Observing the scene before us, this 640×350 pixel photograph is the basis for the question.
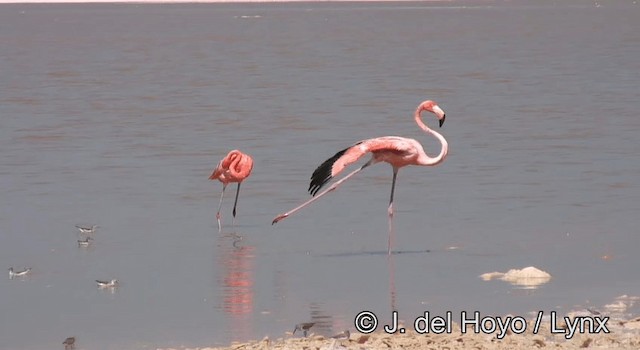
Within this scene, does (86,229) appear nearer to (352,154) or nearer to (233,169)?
(233,169)

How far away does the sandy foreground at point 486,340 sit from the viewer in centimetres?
727

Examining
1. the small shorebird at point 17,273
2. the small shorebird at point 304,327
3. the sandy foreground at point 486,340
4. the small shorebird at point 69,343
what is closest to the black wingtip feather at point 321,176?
the small shorebird at point 17,273

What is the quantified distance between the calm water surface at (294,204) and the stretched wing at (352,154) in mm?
562

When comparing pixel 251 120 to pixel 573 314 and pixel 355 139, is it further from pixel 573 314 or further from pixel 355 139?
pixel 573 314

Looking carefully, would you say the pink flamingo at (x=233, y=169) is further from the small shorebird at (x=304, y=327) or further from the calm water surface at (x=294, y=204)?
the small shorebird at (x=304, y=327)

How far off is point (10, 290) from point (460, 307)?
283 cm

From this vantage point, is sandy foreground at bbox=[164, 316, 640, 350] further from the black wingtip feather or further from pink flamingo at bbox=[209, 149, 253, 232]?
pink flamingo at bbox=[209, 149, 253, 232]

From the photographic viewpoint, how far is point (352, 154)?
10.4 metres

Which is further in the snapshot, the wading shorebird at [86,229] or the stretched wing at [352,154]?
the wading shorebird at [86,229]

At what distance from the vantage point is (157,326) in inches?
332

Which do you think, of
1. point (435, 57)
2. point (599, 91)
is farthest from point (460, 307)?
point (435, 57)

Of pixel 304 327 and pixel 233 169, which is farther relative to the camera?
pixel 233 169

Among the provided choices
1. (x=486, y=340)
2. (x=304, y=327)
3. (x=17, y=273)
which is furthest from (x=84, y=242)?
(x=486, y=340)

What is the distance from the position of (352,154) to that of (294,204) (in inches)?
102
